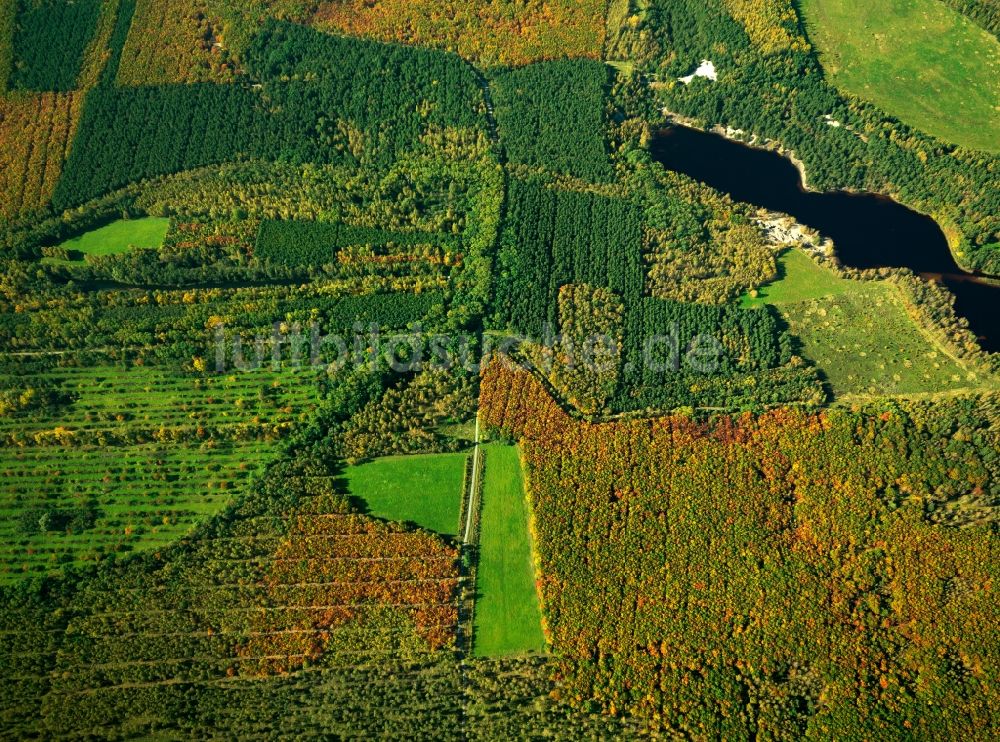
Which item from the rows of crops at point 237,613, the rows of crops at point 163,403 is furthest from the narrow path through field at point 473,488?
the rows of crops at point 163,403

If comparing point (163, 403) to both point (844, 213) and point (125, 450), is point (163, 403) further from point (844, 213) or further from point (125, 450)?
point (844, 213)

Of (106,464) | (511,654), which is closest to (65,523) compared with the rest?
(106,464)

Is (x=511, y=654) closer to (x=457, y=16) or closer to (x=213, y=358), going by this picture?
(x=213, y=358)

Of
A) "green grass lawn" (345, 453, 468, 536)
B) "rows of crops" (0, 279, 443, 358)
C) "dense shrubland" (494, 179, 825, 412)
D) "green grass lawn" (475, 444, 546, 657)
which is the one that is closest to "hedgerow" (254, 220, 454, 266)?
"rows of crops" (0, 279, 443, 358)

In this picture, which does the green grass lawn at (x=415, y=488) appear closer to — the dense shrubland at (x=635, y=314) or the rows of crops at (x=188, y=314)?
the dense shrubland at (x=635, y=314)

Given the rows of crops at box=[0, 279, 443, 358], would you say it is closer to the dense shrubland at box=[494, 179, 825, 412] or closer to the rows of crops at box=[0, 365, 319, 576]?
the rows of crops at box=[0, 365, 319, 576]

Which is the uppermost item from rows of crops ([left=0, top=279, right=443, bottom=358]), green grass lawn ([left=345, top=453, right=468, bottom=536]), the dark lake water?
the dark lake water

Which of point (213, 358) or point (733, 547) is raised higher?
point (213, 358)
